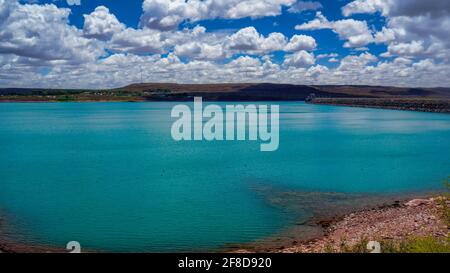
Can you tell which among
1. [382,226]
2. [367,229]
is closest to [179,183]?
[367,229]

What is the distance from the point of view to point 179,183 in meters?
26.6

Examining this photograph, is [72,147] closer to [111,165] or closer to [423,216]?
[111,165]

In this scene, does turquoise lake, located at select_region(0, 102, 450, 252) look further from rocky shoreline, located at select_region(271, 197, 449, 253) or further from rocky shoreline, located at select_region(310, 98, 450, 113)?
rocky shoreline, located at select_region(310, 98, 450, 113)

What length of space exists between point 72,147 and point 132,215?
2843 centimetres

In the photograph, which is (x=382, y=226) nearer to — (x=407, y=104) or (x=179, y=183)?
(x=179, y=183)

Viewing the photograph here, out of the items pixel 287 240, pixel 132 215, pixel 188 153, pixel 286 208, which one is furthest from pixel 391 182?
pixel 188 153

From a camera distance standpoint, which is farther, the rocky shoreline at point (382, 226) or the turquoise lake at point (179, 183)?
the turquoise lake at point (179, 183)

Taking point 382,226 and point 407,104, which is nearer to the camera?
point 382,226

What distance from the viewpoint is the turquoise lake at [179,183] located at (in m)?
17.2

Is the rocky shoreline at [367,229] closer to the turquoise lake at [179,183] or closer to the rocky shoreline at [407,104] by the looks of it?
the turquoise lake at [179,183]

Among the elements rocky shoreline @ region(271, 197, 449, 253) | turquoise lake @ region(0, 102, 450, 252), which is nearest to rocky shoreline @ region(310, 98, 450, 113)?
turquoise lake @ region(0, 102, 450, 252)

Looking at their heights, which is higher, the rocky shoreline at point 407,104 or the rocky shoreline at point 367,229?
A: the rocky shoreline at point 407,104

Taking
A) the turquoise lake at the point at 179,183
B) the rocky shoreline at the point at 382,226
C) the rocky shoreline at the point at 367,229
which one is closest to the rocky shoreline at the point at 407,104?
the turquoise lake at the point at 179,183

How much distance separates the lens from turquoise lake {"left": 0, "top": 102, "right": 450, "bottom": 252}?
17219 millimetres
